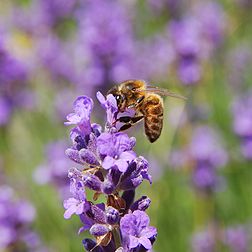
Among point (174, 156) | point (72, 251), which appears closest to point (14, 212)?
point (72, 251)

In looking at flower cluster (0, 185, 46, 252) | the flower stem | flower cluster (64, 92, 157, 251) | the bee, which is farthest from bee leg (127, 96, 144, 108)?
flower cluster (0, 185, 46, 252)

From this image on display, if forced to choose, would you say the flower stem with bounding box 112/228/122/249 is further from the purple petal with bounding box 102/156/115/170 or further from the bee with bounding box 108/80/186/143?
the bee with bounding box 108/80/186/143

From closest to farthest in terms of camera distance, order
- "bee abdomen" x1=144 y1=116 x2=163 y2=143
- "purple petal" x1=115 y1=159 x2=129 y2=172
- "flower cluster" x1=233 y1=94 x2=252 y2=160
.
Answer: "purple petal" x1=115 y1=159 x2=129 y2=172 → "bee abdomen" x1=144 y1=116 x2=163 y2=143 → "flower cluster" x1=233 y1=94 x2=252 y2=160

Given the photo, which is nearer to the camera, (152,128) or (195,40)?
(152,128)

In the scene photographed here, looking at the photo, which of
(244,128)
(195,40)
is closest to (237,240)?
(244,128)

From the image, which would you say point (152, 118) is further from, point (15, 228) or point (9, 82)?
point (9, 82)

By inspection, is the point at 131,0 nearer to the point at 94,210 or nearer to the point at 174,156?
the point at 174,156
